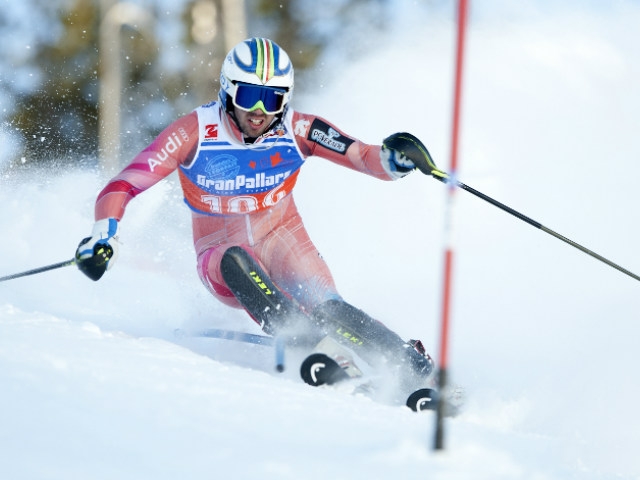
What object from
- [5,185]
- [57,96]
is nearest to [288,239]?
[5,185]

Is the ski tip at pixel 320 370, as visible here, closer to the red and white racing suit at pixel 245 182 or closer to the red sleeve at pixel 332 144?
the red and white racing suit at pixel 245 182

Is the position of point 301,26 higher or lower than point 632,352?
higher

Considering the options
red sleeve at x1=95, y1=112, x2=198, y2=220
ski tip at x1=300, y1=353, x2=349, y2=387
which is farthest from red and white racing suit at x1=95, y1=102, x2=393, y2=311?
ski tip at x1=300, y1=353, x2=349, y2=387

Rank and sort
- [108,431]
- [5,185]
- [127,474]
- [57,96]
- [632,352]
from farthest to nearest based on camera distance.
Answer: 1. [57,96]
2. [5,185]
3. [632,352]
4. [108,431]
5. [127,474]

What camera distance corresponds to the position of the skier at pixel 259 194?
3938mm

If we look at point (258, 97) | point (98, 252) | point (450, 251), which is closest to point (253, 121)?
point (258, 97)

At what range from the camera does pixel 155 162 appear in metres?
4.10

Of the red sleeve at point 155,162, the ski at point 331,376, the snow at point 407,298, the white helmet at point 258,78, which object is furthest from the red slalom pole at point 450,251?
the red sleeve at point 155,162

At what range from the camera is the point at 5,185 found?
788 cm

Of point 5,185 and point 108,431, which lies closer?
point 108,431

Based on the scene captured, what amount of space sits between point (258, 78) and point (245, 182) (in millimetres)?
518

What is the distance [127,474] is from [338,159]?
2447 millimetres

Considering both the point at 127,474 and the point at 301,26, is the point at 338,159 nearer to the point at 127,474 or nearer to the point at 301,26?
the point at 127,474

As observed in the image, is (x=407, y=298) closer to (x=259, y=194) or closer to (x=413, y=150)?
(x=259, y=194)
